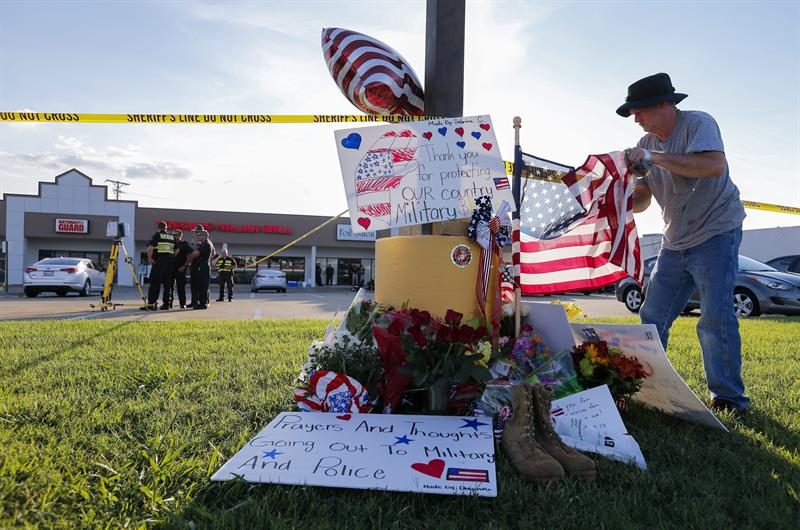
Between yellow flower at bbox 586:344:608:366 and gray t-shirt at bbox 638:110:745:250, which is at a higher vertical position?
gray t-shirt at bbox 638:110:745:250

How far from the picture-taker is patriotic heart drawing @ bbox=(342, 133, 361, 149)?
368cm

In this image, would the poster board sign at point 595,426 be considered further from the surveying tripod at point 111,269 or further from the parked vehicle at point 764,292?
the surveying tripod at point 111,269

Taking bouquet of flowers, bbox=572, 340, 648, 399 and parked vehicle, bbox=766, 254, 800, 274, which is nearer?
bouquet of flowers, bbox=572, 340, 648, 399

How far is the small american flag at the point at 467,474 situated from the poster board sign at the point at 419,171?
186 cm

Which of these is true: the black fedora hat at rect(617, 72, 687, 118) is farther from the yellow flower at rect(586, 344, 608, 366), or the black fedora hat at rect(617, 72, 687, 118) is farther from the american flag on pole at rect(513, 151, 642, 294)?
the yellow flower at rect(586, 344, 608, 366)

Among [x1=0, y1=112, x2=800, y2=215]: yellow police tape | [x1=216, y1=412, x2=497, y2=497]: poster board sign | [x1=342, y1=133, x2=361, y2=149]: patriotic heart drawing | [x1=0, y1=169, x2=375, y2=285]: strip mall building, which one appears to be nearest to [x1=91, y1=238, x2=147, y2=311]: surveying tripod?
[x1=0, y1=112, x2=800, y2=215]: yellow police tape

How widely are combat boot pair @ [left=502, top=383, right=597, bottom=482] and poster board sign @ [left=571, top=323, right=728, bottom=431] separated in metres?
0.88

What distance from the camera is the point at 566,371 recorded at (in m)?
3.11

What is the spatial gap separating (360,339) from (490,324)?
2.76 feet

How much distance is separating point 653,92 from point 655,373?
1.64m

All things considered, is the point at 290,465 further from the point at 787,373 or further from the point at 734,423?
the point at 787,373

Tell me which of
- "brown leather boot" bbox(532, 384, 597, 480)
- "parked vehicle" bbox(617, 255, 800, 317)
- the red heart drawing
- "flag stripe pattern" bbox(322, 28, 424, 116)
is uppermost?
"flag stripe pattern" bbox(322, 28, 424, 116)

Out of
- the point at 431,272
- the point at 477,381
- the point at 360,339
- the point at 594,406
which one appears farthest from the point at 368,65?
the point at 594,406

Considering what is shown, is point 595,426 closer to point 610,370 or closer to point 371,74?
point 610,370
